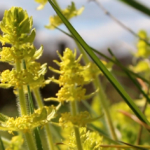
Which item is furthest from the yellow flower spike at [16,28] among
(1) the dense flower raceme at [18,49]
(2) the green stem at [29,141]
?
(2) the green stem at [29,141]

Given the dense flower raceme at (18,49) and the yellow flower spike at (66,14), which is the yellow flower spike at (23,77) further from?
the yellow flower spike at (66,14)

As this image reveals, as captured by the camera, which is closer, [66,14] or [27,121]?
[27,121]

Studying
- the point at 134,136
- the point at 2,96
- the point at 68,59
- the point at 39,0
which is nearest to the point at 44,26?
the point at 39,0

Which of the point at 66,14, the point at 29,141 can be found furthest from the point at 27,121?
the point at 66,14

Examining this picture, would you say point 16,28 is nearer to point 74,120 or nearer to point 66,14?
point 74,120

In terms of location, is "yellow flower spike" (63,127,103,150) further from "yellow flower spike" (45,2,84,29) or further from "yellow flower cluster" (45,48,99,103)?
"yellow flower spike" (45,2,84,29)

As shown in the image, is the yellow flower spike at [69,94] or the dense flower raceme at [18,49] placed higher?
the dense flower raceme at [18,49]

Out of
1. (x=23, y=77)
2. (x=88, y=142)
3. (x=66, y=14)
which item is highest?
(x=66, y=14)

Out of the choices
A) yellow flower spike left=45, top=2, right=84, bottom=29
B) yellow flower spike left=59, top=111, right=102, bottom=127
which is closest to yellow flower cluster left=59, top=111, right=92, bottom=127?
yellow flower spike left=59, top=111, right=102, bottom=127

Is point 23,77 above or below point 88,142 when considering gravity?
above
